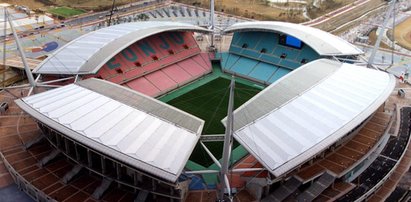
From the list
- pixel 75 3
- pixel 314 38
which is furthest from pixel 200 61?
pixel 75 3

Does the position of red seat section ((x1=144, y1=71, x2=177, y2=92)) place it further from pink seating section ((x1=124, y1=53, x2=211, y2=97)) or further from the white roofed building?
the white roofed building

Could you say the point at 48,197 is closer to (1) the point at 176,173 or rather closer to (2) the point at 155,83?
(1) the point at 176,173

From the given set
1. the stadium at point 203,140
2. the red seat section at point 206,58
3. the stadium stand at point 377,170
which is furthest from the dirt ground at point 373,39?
the stadium stand at point 377,170

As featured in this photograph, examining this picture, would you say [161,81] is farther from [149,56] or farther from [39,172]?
[39,172]

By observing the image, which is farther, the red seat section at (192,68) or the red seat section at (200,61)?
the red seat section at (200,61)

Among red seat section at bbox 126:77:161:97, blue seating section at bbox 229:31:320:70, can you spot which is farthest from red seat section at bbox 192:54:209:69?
red seat section at bbox 126:77:161:97

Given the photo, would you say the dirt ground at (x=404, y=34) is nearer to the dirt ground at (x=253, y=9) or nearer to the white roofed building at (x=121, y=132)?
the dirt ground at (x=253, y=9)
